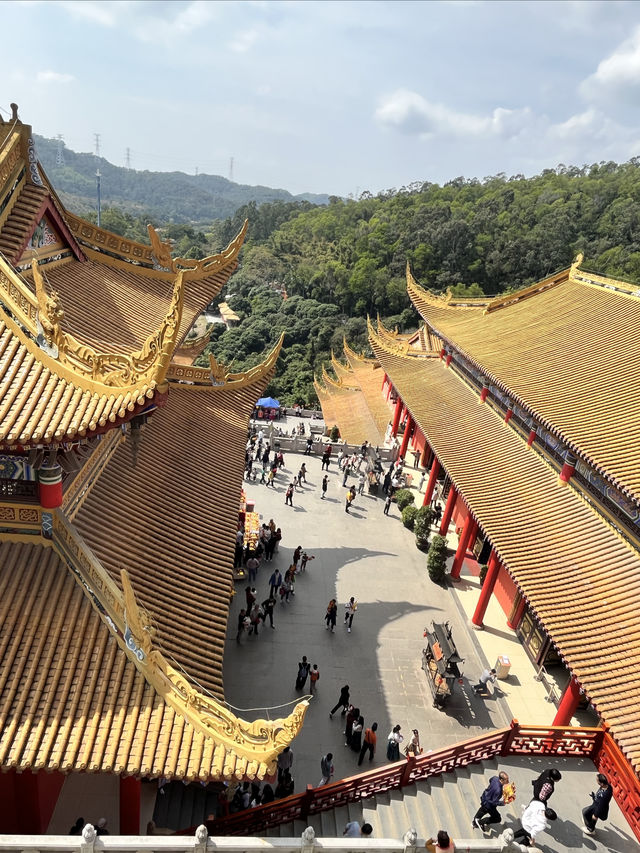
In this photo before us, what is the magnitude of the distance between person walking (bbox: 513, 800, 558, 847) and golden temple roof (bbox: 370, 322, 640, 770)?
5.47 ft

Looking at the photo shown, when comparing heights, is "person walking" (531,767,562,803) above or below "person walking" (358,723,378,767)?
above

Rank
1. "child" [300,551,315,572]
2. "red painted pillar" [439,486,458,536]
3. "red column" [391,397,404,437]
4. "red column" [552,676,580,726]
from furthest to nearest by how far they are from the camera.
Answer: "red column" [391,397,404,437], "red painted pillar" [439,486,458,536], "child" [300,551,315,572], "red column" [552,676,580,726]

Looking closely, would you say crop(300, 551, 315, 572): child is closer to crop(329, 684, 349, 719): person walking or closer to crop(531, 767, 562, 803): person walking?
crop(329, 684, 349, 719): person walking

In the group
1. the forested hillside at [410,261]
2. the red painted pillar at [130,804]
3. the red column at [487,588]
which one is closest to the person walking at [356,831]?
the red painted pillar at [130,804]

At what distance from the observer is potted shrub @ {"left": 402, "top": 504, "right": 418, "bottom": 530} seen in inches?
887

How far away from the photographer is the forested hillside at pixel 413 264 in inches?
3196

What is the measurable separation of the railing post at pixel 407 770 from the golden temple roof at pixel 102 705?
185 inches

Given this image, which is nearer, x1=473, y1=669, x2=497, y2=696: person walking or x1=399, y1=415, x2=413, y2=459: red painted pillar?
x1=473, y1=669, x2=497, y2=696: person walking

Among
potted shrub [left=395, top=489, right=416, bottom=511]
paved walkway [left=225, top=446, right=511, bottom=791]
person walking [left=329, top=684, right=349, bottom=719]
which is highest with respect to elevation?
potted shrub [left=395, top=489, right=416, bottom=511]

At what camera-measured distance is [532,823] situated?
29.2 feet

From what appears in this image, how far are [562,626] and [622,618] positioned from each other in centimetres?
116

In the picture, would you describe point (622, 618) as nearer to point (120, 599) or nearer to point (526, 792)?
point (526, 792)

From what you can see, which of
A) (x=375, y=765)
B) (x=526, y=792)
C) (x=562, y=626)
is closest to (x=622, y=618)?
(x=562, y=626)

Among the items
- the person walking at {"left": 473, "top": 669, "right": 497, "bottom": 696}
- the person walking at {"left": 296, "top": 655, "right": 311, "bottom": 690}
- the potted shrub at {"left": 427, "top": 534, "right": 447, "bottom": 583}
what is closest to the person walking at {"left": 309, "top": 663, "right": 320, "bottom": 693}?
the person walking at {"left": 296, "top": 655, "right": 311, "bottom": 690}
